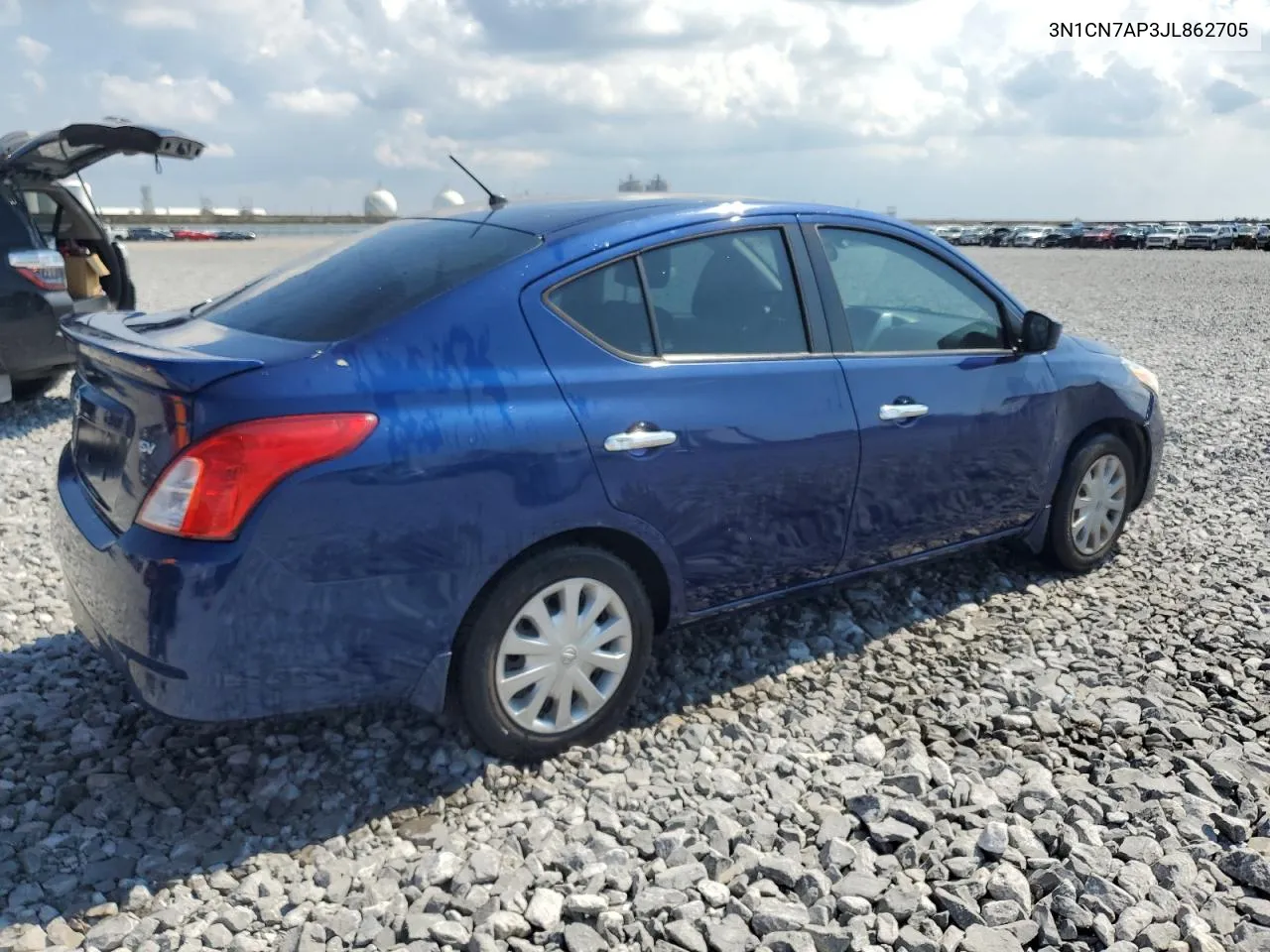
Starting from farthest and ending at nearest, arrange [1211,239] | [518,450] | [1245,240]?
1. [1211,239]
2. [1245,240]
3. [518,450]

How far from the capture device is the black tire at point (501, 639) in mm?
3045

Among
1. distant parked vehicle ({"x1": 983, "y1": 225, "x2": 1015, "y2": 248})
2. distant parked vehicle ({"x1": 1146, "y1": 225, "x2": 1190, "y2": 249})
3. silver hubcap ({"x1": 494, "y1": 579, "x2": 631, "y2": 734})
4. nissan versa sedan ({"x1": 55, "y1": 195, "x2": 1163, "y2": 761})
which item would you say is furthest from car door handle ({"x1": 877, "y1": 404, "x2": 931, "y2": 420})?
distant parked vehicle ({"x1": 983, "y1": 225, "x2": 1015, "y2": 248})

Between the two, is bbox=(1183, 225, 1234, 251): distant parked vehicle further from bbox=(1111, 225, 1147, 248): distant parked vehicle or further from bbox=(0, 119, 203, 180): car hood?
bbox=(0, 119, 203, 180): car hood

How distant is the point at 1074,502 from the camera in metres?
4.76

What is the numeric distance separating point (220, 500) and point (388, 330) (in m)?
0.64

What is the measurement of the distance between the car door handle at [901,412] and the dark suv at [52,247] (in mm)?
6239

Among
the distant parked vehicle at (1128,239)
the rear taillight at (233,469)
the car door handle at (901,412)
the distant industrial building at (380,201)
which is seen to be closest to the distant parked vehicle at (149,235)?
the distant industrial building at (380,201)

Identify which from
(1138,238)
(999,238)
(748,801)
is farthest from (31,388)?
(999,238)

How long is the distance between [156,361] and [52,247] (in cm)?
594

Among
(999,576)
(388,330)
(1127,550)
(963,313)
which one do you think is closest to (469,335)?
(388,330)

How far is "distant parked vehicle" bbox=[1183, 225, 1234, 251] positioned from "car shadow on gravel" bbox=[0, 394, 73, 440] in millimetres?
52219

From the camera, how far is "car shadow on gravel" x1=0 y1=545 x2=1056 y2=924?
2.87m

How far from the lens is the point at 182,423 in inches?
106

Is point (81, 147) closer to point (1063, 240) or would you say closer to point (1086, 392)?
point (1086, 392)
